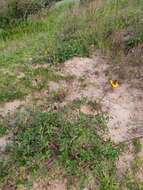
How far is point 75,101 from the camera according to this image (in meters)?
4.79

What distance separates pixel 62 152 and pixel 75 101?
1.08 metres

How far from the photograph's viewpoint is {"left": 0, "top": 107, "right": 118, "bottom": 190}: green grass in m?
3.75

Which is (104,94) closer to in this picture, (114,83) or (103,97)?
(103,97)

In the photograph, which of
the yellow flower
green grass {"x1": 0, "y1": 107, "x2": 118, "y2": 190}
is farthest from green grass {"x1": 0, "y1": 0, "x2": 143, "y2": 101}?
green grass {"x1": 0, "y1": 107, "x2": 118, "y2": 190}

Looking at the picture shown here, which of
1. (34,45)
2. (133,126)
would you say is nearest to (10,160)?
(133,126)

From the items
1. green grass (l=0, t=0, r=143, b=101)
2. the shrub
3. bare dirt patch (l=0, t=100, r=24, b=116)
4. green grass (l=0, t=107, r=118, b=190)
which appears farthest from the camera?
the shrub

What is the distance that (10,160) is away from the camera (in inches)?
152

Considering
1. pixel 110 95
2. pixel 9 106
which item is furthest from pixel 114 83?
pixel 9 106

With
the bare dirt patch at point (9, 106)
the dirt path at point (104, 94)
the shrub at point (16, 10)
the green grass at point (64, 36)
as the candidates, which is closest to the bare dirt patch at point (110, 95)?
the dirt path at point (104, 94)

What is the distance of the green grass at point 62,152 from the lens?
3.75 meters

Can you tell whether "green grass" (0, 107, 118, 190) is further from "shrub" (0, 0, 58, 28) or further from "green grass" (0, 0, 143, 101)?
"shrub" (0, 0, 58, 28)

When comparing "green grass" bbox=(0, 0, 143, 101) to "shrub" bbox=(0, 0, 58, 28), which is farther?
"shrub" bbox=(0, 0, 58, 28)

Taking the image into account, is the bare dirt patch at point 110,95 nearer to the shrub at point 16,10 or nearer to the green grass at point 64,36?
the green grass at point 64,36

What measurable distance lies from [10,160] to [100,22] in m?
3.77
